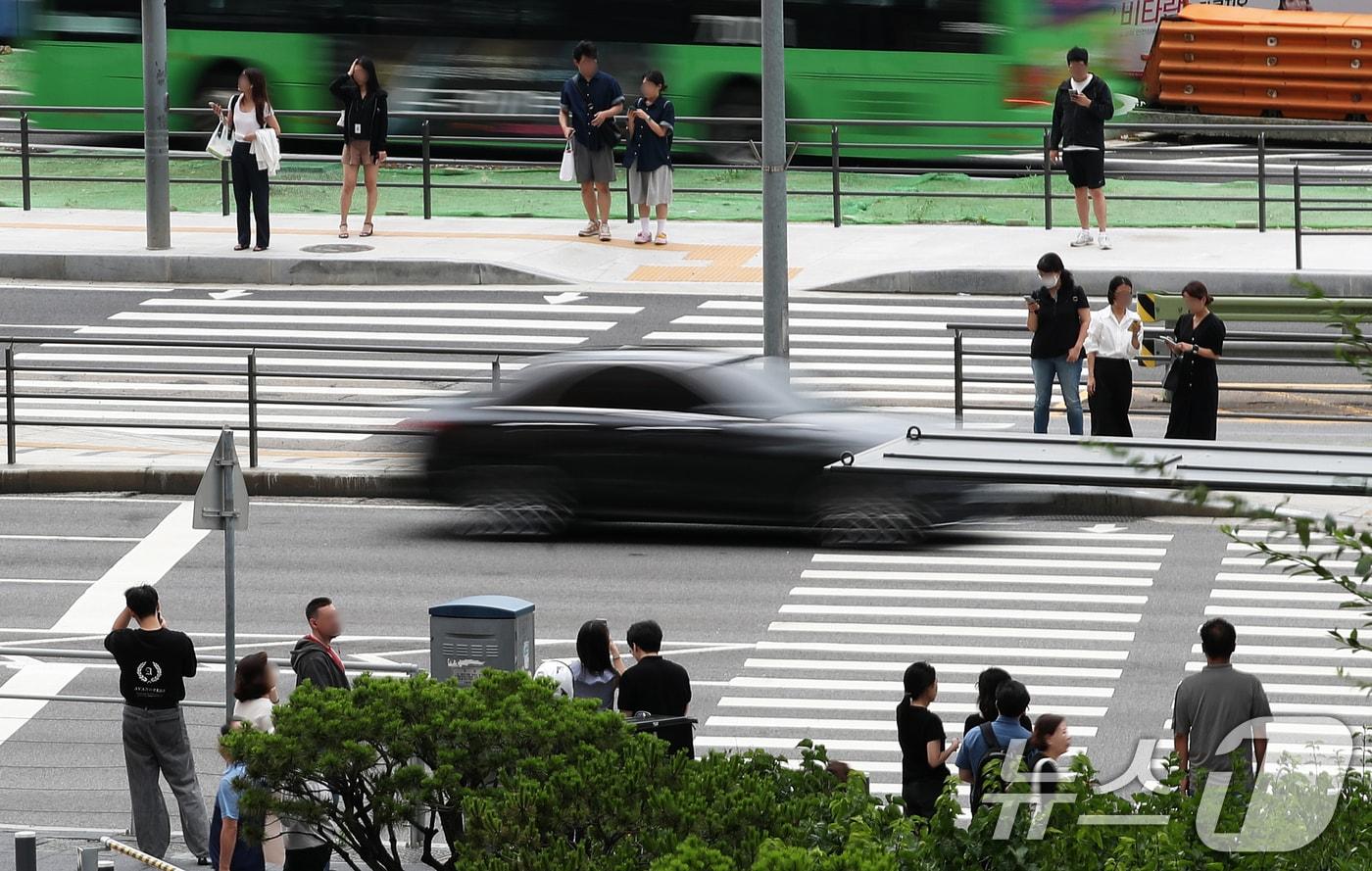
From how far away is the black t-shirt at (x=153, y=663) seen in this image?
1147cm

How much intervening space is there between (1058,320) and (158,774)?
30.8 ft

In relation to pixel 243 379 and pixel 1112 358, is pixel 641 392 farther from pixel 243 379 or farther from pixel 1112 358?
pixel 243 379

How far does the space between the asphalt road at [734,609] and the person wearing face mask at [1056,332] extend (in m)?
1.06

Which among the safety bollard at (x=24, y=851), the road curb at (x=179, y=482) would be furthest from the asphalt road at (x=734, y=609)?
the safety bollard at (x=24, y=851)

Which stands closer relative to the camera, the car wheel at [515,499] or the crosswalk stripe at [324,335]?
the car wheel at [515,499]

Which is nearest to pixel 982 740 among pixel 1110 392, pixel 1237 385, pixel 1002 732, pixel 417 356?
pixel 1002 732

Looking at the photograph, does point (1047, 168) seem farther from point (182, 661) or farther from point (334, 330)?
point (182, 661)

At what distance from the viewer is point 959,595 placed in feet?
52.2

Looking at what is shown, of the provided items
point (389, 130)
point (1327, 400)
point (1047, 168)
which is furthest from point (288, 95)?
point (1327, 400)

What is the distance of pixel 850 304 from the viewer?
992 inches

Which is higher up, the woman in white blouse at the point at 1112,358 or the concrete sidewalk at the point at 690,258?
the concrete sidewalk at the point at 690,258

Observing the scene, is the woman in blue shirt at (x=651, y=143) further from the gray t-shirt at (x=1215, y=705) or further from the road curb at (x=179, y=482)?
the gray t-shirt at (x=1215, y=705)

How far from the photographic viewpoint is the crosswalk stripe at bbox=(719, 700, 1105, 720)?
13.2m

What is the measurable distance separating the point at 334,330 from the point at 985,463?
1631 centimetres
